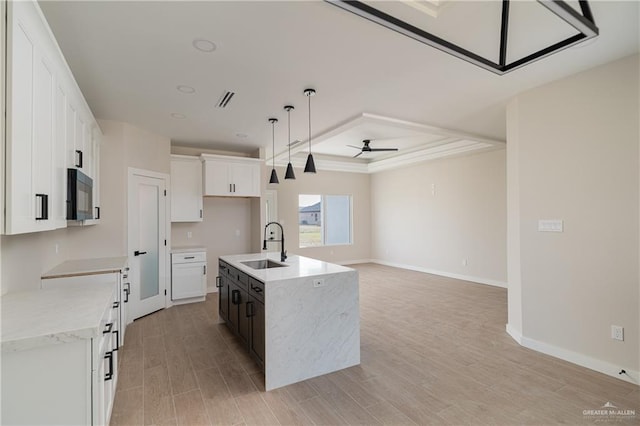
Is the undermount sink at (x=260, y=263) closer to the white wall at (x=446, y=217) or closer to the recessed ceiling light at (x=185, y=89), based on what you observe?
the recessed ceiling light at (x=185, y=89)

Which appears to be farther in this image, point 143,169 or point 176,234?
point 176,234

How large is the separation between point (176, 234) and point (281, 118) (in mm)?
2974

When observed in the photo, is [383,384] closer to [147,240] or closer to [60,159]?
[60,159]

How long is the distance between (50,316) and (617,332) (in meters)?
4.23

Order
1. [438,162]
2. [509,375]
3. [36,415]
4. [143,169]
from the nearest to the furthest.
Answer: [36,415], [509,375], [143,169], [438,162]

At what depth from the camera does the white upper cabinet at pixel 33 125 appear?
1.49 metres

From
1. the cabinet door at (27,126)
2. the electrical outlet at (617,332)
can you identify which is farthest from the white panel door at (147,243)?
the electrical outlet at (617,332)

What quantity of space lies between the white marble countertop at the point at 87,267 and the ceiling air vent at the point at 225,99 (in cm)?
212

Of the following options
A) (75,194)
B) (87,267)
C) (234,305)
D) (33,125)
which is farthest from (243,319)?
(33,125)

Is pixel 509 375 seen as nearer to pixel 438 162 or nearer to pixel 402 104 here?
pixel 402 104

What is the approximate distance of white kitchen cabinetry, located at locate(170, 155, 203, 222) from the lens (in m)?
5.23

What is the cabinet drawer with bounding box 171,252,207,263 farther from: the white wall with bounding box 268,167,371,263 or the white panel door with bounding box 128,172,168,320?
the white wall with bounding box 268,167,371,263

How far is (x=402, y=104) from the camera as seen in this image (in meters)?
3.67

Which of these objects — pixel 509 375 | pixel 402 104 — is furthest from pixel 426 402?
pixel 402 104
